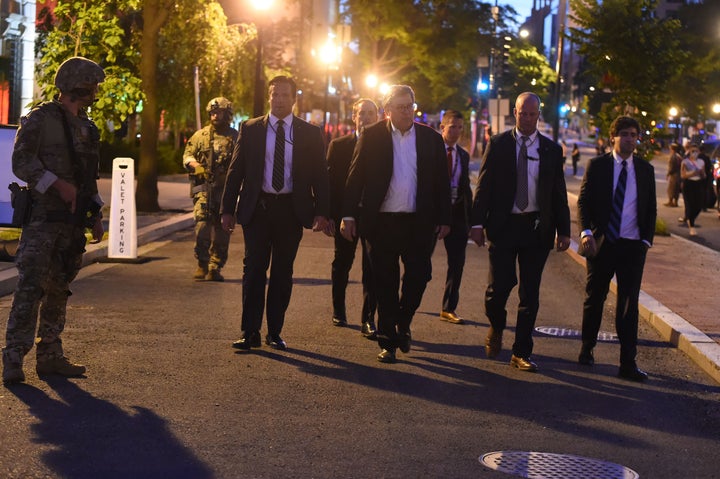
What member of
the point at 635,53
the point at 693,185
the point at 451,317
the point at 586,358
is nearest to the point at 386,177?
the point at 586,358

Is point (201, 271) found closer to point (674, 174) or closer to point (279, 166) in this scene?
point (279, 166)

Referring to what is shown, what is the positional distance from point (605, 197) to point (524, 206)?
2.00ft

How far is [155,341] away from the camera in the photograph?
31.5 ft

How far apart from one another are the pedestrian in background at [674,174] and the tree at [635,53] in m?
8.21

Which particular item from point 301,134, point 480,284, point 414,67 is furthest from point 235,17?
point 301,134

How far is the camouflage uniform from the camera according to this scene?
7.76m

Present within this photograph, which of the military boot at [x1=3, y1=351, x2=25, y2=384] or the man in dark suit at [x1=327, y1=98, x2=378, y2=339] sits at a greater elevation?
the man in dark suit at [x1=327, y1=98, x2=378, y2=339]

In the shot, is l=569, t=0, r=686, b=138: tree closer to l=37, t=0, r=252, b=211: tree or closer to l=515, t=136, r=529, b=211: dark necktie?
l=37, t=0, r=252, b=211: tree

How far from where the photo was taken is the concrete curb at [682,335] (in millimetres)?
9695

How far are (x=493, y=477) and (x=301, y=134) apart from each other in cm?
412

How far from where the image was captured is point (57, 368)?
804 cm

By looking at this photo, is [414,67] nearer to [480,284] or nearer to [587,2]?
[587,2]

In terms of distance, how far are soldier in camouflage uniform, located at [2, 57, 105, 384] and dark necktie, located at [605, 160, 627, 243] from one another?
3.50 metres

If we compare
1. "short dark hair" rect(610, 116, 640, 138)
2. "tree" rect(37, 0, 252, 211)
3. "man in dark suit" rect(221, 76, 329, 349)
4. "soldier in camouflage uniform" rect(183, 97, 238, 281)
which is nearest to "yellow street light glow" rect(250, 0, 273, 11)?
"tree" rect(37, 0, 252, 211)
